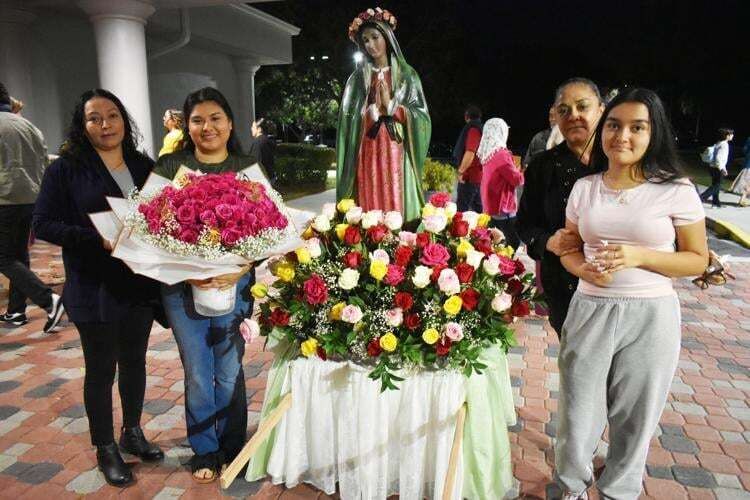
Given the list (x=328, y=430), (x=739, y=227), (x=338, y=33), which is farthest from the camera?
(x=338, y=33)

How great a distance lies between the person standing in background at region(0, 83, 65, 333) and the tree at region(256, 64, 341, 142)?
68.3 feet

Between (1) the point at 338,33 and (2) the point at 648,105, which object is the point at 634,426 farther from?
(1) the point at 338,33

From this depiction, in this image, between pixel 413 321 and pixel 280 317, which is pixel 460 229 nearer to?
pixel 413 321

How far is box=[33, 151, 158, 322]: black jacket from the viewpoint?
251 centimetres

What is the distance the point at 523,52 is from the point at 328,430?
59.2 metres

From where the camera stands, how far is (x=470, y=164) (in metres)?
7.38

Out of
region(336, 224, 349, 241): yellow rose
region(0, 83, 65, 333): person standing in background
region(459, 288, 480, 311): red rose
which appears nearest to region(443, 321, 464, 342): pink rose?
region(459, 288, 480, 311): red rose

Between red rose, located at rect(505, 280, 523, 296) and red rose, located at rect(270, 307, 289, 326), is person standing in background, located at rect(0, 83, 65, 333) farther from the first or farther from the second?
red rose, located at rect(505, 280, 523, 296)

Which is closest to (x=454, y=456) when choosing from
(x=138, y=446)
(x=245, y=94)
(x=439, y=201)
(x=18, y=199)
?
(x=439, y=201)

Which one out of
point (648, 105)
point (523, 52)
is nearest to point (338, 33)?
point (648, 105)

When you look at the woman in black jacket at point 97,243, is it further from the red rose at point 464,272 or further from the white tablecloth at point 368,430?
the red rose at point 464,272

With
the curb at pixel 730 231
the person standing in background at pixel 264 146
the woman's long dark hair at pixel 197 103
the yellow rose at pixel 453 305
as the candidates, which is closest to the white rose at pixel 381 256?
the yellow rose at pixel 453 305

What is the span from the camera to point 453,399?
238cm

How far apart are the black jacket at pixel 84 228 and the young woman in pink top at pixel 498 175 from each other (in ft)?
13.3
